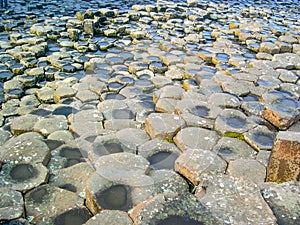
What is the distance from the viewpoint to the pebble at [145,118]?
2.25 meters

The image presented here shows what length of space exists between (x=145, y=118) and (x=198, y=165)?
1.01 meters

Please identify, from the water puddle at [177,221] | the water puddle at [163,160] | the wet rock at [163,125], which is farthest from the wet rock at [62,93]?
the water puddle at [177,221]

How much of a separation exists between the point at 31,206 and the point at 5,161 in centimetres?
60

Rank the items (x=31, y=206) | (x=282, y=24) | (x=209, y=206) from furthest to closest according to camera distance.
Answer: (x=282, y=24) → (x=31, y=206) → (x=209, y=206)

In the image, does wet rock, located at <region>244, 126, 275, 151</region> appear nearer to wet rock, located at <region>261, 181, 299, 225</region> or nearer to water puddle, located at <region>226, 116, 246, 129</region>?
water puddle, located at <region>226, 116, 246, 129</region>

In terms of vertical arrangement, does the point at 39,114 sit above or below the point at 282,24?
below

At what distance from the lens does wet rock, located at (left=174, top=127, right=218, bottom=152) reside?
2959mm

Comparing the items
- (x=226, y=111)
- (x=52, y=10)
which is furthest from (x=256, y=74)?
(x=52, y=10)

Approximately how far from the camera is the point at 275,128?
10.8ft

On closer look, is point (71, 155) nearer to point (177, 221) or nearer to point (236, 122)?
point (177, 221)

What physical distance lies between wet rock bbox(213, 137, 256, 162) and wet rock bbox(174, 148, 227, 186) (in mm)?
115

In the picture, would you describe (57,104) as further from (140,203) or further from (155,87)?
(140,203)

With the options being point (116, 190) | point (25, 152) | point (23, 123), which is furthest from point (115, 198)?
point (23, 123)

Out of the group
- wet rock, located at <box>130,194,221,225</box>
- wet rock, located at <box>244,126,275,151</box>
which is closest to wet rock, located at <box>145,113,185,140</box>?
wet rock, located at <box>244,126,275,151</box>
